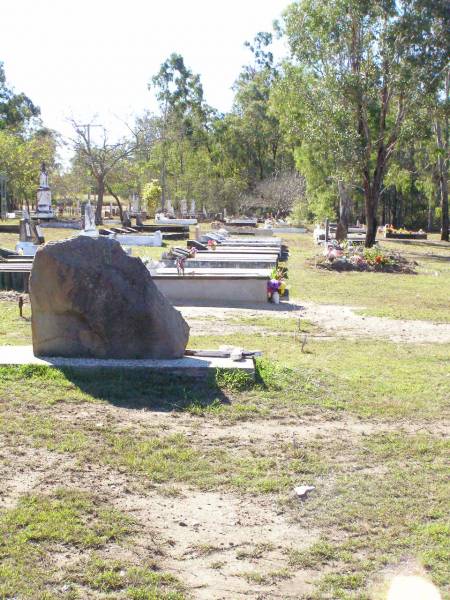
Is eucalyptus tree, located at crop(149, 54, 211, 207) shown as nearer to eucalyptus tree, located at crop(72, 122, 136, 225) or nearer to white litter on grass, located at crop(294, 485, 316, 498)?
eucalyptus tree, located at crop(72, 122, 136, 225)

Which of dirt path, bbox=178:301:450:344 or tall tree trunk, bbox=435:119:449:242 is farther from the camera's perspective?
tall tree trunk, bbox=435:119:449:242

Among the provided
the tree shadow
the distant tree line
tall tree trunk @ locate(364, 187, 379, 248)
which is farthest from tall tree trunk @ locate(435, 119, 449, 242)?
the tree shadow

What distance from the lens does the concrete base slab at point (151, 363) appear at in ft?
23.3

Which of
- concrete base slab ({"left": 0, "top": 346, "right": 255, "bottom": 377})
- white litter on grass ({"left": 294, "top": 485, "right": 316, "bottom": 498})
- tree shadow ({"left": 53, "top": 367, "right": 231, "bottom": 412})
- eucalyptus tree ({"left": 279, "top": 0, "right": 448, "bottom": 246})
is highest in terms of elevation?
eucalyptus tree ({"left": 279, "top": 0, "right": 448, "bottom": 246})

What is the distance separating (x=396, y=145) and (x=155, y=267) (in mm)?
17161

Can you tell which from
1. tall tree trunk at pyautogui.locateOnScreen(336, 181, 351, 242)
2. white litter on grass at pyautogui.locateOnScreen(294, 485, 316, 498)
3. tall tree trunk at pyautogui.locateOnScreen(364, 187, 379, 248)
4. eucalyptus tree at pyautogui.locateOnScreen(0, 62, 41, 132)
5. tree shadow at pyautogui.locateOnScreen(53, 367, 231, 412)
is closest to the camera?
white litter on grass at pyautogui.locateOnScreen(294, 485, 316, 498)

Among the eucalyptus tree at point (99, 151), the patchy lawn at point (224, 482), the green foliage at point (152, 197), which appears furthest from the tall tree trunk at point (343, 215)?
the patchy lawn at point (224, 482)

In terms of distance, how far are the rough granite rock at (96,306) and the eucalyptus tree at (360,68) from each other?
22.3 meters

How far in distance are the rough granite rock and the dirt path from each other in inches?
124

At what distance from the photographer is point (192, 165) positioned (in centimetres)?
6219

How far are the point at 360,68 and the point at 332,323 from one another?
66.9ft

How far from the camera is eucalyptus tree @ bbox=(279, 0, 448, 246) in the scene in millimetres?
28469

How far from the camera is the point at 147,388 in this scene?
6.88m

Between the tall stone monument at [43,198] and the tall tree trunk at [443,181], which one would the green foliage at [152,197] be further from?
the tall tree trunk at [443,181]
